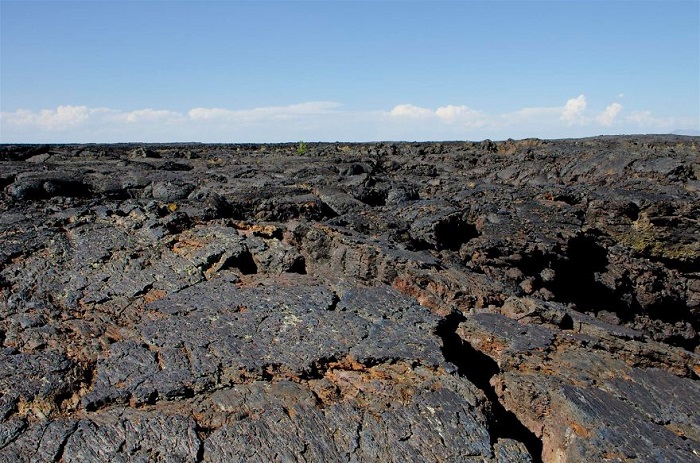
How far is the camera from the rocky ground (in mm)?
3717

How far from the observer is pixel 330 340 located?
4.71m

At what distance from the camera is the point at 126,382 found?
410 centimetres

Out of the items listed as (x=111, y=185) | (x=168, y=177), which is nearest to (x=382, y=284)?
(x=111, y=185)

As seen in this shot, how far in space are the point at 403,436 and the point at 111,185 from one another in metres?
11.2

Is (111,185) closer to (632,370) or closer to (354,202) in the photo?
(354,202)

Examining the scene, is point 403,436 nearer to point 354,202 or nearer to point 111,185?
point 354,202

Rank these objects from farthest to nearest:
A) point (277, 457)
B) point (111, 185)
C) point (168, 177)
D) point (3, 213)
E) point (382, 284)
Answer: point (168, 177)
point (111, 185)
point (3, 213)
point (382, 284)
point (277, 457)

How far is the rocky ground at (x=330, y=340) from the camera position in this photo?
12.2 feet

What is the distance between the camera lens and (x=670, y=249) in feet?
33.5

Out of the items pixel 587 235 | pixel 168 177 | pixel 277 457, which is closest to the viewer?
pixel 277 457

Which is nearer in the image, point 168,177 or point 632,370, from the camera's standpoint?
point 632,370

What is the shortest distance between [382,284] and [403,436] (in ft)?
7.81

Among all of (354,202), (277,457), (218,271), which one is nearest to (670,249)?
(354,202)

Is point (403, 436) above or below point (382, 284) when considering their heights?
below
